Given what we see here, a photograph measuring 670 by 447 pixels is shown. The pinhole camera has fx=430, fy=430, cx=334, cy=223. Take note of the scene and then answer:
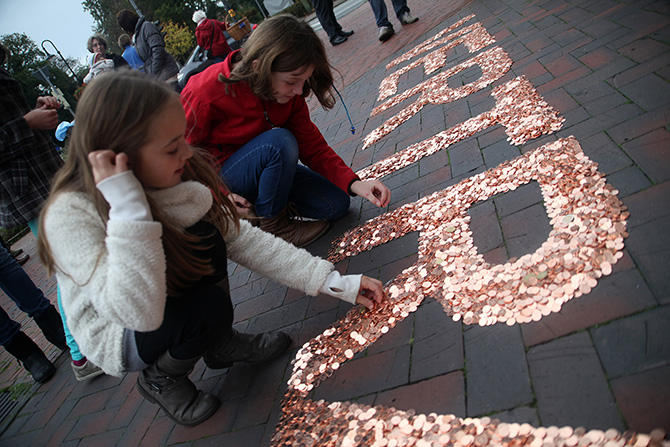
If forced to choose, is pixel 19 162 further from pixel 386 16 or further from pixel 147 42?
pixel 386 16

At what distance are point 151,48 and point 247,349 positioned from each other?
16.1 feet

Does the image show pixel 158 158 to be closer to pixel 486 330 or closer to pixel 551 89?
pixel 486 330

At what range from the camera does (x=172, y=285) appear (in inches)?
63.7

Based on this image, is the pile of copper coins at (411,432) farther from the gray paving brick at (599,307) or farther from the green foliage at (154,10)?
the green foliage at (154,10)

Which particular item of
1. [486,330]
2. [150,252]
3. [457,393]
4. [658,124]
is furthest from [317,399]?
[658,124]

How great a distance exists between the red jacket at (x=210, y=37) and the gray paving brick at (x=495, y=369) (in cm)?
445

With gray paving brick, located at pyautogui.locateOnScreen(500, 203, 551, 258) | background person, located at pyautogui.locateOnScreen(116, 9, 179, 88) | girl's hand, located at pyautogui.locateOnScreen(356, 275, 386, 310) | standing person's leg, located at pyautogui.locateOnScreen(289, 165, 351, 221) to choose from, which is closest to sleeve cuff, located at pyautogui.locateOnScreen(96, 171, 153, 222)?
girl's hand, located at pyautogui.locateOnScreen(356, 275, 386, 310)

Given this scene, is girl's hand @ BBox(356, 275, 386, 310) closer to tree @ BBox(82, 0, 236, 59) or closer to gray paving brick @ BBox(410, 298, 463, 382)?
gray paving brick @ BBox(410, 298, 463, 382)

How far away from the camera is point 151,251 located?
138 centimetres

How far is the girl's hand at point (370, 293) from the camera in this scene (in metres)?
1.83

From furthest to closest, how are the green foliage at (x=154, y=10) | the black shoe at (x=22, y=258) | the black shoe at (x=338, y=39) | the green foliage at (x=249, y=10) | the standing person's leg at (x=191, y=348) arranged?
the green foliage at (x=154, y=10) → the green foliage at (x=249, y=10) → the black shoe at (x=338, y=39) → the black shoe at (x=22, y=258) → the standing person's leg at (x=191, y=348)

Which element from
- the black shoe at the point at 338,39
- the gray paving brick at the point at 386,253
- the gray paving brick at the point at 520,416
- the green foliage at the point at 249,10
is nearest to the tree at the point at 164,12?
the green foliage at the point at 249,10

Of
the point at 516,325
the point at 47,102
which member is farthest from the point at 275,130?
the point at 516,325

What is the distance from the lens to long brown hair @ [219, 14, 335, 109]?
2.17 metres
